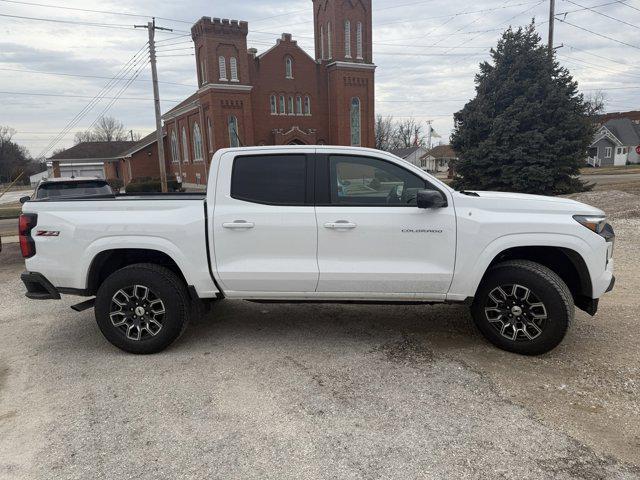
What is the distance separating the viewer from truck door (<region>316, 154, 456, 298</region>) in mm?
4172

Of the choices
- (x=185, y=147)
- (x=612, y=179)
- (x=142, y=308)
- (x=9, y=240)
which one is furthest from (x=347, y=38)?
(x=142, y=308)

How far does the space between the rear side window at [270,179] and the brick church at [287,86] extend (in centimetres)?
3413

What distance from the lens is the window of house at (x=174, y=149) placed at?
5037 centimetres

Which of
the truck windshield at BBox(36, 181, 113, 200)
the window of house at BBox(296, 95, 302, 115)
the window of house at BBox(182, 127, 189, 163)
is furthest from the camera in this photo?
the window of house at BBox(182, 127, 189, 163)

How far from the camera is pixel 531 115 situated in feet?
45.6

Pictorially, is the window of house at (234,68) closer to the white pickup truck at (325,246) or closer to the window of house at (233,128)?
the window of house at (233,128)

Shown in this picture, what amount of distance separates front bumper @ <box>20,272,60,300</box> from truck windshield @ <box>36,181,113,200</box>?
18.4 feet

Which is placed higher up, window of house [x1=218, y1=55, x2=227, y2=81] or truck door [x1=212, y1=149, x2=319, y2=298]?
window of house [x1=218, y1=55, x2=227, y2=81]

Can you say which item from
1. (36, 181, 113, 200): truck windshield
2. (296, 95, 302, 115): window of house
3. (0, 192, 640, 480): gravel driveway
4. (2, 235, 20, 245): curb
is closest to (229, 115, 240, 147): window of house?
(296, 95, 302, 115): window of house

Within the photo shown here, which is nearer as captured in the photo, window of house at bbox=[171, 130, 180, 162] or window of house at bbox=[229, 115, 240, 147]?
window of house at bbox=[229, 115, 240, 147]

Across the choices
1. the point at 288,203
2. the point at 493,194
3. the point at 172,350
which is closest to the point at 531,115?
the point at 493,194

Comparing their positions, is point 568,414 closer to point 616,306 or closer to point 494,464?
point 494,464

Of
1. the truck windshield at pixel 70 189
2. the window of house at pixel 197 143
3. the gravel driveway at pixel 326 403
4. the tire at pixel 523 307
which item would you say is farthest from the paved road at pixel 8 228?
the window of house at pixel 197 143

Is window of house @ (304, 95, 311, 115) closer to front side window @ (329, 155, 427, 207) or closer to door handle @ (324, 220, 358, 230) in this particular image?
Result: front side window @ (329, 155, 427, 207)
